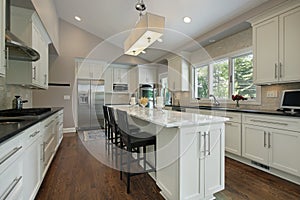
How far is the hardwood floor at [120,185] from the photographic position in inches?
76.0

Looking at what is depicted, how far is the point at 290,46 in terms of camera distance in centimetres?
242

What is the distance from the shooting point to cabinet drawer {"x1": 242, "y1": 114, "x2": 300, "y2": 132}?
2.12 meters

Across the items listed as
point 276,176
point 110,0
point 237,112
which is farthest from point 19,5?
point 276,176

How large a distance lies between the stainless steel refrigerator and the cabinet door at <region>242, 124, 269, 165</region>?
488 centimetres

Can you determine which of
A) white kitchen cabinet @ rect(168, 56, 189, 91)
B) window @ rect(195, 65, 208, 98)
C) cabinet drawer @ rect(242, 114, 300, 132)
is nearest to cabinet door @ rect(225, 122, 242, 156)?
cabinet drawer @ rect(242, 114, 300, 132)

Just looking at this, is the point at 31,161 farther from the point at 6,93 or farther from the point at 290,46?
the point at 290,46

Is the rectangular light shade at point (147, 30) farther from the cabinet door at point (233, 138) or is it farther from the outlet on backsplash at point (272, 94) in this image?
the outlet on backsplash at point (272, 94)

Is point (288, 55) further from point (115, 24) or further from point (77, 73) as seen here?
point (77, 73)

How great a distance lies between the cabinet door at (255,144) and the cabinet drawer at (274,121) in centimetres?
8

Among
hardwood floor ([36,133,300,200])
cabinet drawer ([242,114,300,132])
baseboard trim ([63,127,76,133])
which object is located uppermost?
cabinet drawer ([242,114,300,132])

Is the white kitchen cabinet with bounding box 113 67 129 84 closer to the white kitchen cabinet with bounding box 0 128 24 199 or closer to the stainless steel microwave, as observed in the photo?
the stainless steel microwave

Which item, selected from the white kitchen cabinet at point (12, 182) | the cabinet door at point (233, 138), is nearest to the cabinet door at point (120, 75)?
the cabinet door at point (233, 138)

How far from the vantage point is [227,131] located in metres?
3.11

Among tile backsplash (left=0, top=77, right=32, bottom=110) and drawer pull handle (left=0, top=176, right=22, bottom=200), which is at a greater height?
tile backsplash (left=0, top=77, right=32, bottom=110)
